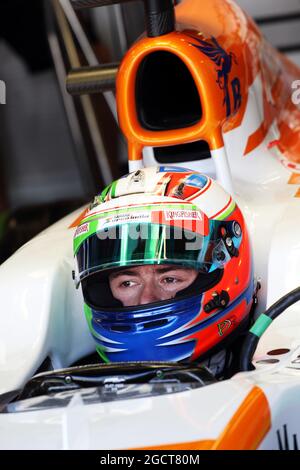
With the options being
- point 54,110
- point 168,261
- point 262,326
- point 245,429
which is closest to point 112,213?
point 168,261

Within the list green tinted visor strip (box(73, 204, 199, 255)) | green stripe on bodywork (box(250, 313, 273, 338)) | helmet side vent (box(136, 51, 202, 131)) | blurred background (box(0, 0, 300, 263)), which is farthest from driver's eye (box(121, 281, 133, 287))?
blurred background (box(0, 0, 300, 263))

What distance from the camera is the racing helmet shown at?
56.5 inches

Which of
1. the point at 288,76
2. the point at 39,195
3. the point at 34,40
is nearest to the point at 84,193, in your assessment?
the point at 39,195

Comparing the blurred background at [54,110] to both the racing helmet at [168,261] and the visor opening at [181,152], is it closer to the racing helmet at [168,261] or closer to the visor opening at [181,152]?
the visor opening at [181,152]

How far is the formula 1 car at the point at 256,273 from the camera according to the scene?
1.13 metres

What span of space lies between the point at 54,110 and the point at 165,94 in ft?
7.21

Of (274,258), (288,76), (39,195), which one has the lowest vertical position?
(39,195)

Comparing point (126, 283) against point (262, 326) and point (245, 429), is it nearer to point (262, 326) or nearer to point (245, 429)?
point (262, 326)

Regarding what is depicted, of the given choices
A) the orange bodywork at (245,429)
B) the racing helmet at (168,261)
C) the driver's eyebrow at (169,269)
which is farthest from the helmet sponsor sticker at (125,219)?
the orange bodywork at (245,429)

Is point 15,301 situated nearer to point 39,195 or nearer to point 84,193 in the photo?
point 84,193

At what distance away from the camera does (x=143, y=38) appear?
190 centimetres

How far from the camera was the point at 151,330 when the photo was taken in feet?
4.70

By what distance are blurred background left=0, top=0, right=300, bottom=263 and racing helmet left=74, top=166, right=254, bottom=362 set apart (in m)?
1.67

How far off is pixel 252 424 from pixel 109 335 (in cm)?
43
